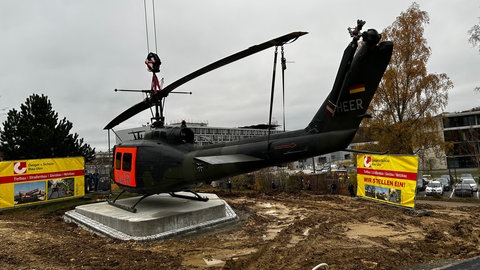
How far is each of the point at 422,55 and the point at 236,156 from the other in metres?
18.5

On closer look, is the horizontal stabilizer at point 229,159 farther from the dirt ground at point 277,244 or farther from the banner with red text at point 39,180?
the banner with red text at point 39,180

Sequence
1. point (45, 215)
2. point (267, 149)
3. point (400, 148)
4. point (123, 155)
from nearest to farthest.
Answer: point (267, 149)
point (123, 155)
point (45, 215)
point (400, 148)

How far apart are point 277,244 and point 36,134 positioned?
21525 mm

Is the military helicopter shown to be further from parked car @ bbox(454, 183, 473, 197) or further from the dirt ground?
parked car @ bbox(454, 183, 473, 197)

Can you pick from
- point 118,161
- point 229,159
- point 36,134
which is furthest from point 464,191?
point 36,134

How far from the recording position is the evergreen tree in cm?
2352

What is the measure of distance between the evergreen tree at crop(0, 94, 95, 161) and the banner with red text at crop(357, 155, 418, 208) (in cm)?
2097

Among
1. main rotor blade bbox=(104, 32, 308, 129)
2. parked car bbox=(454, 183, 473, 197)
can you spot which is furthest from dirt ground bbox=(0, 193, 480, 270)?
parked car bbox=(454, 183, 473, 197)

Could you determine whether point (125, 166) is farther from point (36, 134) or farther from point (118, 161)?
point (36, 134)

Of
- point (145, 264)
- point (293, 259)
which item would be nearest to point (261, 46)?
point (293, 259)

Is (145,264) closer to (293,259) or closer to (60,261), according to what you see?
(60,261)

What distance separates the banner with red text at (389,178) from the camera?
14.2 metres

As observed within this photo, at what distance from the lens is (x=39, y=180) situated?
55.5ft

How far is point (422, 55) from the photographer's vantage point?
72.7 feet
